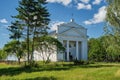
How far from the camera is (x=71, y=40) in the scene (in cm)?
6588

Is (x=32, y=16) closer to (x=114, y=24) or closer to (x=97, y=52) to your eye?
(x=114, y=24)

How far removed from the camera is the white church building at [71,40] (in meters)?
63.0

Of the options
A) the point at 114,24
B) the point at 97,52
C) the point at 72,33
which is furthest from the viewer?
the point at 97,52

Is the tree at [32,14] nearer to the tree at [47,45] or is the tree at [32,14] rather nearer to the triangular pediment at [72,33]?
the tree at [47,45]

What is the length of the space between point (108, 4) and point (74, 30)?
26078 millimetres

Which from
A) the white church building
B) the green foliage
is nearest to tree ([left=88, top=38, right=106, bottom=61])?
the white church building

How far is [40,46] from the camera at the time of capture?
157 ft

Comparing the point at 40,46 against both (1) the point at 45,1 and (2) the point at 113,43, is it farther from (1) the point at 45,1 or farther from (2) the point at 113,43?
(2) the point at 113,43

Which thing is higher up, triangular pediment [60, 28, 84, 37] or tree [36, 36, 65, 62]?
triangular pediment [60, 28, 84, 37]

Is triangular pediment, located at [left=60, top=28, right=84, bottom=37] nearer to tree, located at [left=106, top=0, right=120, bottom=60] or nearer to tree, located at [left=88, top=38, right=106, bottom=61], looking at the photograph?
tree, located at [left=88, top=38, right=106, bottom=61]

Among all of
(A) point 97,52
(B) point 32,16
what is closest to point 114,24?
(B) point 32,16

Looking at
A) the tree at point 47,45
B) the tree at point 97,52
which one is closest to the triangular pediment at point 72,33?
the tree at point 97,52

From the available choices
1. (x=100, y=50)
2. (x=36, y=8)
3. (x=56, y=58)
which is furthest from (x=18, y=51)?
(x=100, y=50)

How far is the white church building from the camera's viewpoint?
6303cm
